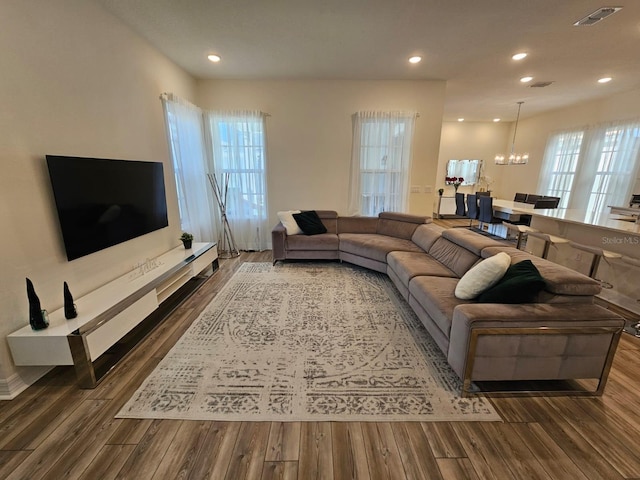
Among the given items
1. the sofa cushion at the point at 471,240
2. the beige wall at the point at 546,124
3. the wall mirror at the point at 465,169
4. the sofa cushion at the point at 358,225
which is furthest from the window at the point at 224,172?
the beige wall at the point at 546,124

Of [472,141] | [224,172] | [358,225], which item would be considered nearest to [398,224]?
[358,225]

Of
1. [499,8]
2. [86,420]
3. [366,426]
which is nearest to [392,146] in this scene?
[499,8]

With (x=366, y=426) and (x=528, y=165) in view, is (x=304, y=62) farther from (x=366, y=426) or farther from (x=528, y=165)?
(x=528, y=165)

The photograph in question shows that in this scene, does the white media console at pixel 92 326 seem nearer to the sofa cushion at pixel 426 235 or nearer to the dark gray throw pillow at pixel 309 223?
the dark gray throw pillow at pixel 309 223

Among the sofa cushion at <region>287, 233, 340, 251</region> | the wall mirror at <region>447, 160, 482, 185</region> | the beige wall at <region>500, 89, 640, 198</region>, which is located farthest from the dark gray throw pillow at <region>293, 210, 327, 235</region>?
the beige wall at <region>500, 89, 640, 198</region>

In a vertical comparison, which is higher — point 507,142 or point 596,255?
point 507,142

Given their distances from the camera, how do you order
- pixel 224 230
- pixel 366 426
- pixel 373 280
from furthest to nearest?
pixel 224 230 → pixel 373 280 → pixel 366 426

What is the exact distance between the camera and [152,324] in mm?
2688

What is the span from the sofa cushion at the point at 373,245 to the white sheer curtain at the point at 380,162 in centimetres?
78

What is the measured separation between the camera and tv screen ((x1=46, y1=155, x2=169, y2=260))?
209cm

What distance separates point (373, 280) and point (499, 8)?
3.17 meters

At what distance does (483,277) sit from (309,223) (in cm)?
289

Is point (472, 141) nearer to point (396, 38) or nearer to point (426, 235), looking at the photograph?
point (426, 235)

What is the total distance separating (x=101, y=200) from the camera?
→ 2.42m
